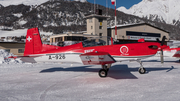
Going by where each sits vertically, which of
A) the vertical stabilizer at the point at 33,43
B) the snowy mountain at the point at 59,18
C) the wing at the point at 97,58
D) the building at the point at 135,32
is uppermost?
the snowy mountain at the point at 59,18

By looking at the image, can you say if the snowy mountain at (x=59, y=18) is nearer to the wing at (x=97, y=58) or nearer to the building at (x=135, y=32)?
the building at (x=135, y=32)

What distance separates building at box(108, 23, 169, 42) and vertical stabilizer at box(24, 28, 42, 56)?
1361 inches

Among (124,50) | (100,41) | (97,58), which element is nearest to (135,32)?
(124,50)

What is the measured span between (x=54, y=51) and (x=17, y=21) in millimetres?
188542

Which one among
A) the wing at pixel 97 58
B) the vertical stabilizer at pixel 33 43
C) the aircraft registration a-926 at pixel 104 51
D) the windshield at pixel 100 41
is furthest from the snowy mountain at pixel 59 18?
the wing at pixel 97 58

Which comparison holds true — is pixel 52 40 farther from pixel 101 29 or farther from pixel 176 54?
pixel 176 54

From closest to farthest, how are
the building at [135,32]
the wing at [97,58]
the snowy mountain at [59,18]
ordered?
1. the wing at [97,58]
2. the building at [135,32]
3. the snowy mountain at [59,18]

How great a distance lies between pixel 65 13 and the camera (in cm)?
17075

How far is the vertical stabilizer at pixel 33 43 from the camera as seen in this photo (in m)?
9.30

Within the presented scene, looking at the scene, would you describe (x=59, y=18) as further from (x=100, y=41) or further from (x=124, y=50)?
(x=124, y=50)

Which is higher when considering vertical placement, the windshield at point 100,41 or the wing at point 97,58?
the windshield at point 100,41

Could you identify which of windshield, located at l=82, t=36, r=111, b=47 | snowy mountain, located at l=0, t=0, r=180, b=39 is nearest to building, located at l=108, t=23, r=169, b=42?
windshield, located at l=82, t=36, r=111, b=47

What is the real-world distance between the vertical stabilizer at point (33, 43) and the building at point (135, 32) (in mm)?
34569

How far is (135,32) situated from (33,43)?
40.7 meters
